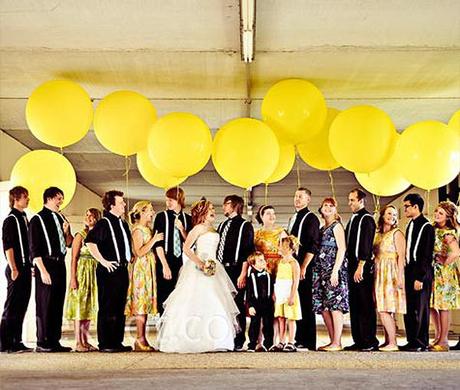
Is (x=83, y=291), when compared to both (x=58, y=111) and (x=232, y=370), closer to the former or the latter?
(x=58, y=111)

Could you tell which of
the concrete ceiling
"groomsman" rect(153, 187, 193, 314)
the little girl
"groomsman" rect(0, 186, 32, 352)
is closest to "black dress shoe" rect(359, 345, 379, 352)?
the little girl

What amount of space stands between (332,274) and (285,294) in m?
Result: 0.40

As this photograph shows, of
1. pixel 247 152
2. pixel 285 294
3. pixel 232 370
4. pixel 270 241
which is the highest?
pixel 247 152

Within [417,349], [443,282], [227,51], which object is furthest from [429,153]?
[227,51]

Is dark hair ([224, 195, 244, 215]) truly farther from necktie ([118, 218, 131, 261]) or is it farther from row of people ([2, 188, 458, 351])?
necktie ([118, 218, 131, 261])

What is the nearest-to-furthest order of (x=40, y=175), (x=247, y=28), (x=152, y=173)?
(x=247, y=28) → (x=40, y=175) → (x=152, y=173)

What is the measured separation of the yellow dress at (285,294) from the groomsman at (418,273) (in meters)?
0.91

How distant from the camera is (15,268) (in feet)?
21.1

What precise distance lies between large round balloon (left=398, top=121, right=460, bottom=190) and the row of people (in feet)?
1.08

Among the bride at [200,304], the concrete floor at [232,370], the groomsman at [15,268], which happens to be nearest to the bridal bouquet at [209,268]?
the bride at [200,304]

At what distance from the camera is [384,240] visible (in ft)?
21.6

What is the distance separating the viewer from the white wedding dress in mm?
6273

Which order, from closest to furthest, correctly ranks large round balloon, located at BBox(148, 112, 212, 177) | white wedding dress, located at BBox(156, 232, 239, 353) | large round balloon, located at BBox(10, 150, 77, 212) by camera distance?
1. white wedding dress, located at BBox(156, 232, 239, 353)
2. large round balloon, located at BBox(148, 112, 212, 177)
3. large round balloon, located at BBox(10, 150, 77, 212)

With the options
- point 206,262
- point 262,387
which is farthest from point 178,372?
point 206,262
